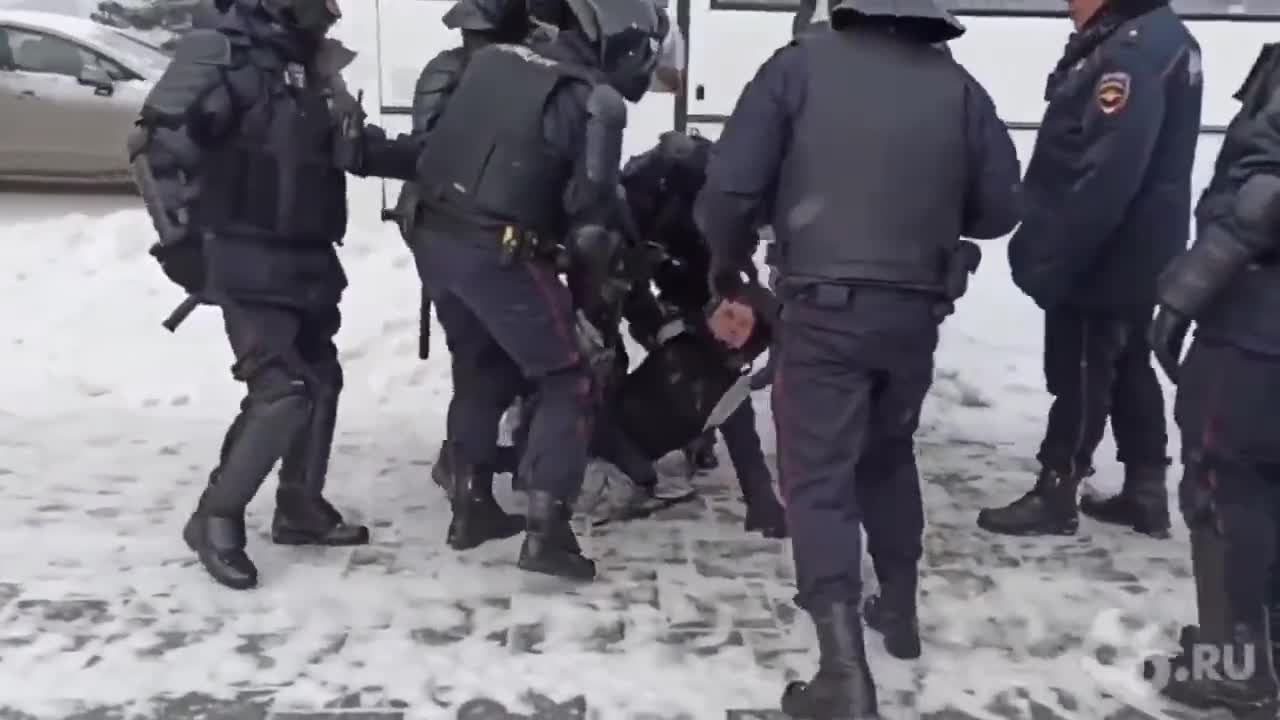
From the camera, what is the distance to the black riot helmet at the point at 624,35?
153 inches

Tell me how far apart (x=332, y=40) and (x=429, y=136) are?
46cm

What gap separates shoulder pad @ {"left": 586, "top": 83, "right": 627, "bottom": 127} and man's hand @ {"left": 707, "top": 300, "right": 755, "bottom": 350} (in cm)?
75

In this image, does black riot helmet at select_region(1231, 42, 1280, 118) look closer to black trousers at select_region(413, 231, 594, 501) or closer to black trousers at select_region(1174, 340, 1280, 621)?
black trousers at select_region(1174, 340, 1280, 621)

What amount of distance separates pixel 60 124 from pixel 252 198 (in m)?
7.86

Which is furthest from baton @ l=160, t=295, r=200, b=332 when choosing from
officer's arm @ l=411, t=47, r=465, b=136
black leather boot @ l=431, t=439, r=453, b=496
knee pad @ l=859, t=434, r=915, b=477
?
knee pad @ l=859, t=434, r=915, b=477

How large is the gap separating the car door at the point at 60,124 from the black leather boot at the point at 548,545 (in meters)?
8.06

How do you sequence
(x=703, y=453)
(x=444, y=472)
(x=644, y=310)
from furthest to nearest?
(x=703, y=453) → (x=444, y=472) → (x=644, y=310)

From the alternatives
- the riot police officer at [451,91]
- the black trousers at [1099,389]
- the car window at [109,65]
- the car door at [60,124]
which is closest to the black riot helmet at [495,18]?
the riot police officer at [451,91]

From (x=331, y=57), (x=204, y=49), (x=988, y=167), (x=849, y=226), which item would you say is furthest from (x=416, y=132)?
(x=988, y=167)

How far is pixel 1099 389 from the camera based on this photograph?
4.54m

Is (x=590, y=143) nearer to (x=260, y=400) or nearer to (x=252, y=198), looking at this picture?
(x=252, y=198)

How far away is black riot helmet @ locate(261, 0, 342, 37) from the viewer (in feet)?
12.6

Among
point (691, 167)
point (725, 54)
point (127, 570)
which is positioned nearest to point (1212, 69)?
point (725, 54)

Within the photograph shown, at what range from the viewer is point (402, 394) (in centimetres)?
645
